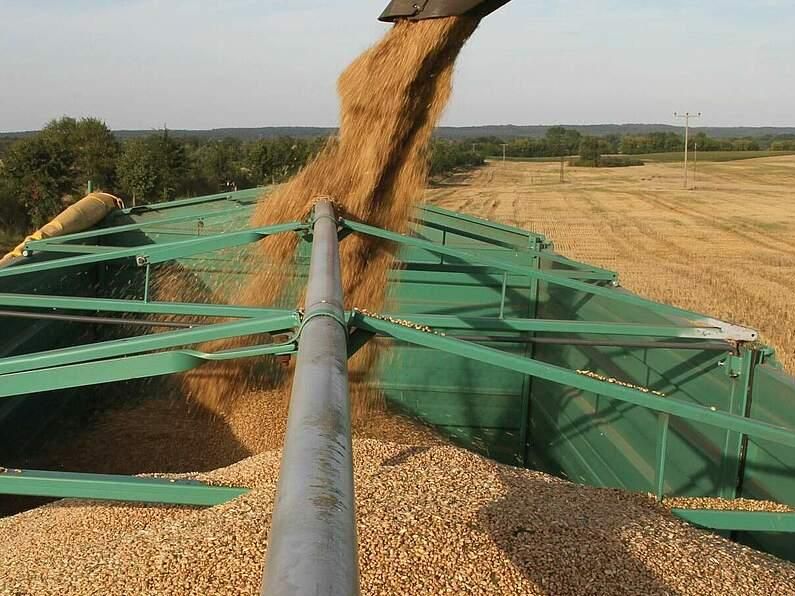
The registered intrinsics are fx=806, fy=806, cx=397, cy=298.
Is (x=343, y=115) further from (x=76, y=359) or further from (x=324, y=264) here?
(x=76, y=359)

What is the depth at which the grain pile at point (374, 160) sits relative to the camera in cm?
379

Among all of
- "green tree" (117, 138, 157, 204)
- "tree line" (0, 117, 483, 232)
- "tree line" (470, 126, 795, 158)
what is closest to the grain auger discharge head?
"tree line" (0, 117, 483, 232)

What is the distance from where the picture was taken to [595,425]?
157 inches

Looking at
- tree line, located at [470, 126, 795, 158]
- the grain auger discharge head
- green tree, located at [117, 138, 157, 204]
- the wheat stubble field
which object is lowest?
the wheat stubble field

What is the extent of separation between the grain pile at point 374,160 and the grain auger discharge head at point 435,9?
1.7 inches

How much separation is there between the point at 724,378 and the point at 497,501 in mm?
1287

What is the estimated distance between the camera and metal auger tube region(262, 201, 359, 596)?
681 millimetres

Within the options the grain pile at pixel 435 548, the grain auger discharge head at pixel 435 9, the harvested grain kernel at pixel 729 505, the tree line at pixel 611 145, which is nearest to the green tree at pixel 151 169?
the grain auger discharge head at pixel 435 9

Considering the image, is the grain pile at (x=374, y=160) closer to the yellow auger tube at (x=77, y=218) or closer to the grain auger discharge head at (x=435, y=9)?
the grain auger discharge head at (x=435, y=9)

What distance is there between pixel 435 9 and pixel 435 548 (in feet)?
8.10

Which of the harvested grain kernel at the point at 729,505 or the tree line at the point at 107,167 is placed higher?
the tree line at the point at 107,167

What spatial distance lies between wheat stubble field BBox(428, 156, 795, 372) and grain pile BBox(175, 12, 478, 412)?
4.82 meters

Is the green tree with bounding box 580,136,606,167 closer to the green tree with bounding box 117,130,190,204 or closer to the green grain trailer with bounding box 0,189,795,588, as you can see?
the green tree with bounding box 117,130,190,204

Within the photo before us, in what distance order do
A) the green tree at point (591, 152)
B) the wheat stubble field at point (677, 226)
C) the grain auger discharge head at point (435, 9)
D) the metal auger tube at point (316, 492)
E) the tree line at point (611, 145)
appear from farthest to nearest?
the tree line at point (611, 145), the green tree at point (591, 152), the wheat stubble field at point (677, 226), the grain auger discharge head at point (435, 9), the metal auger tube at point (316, 492)
